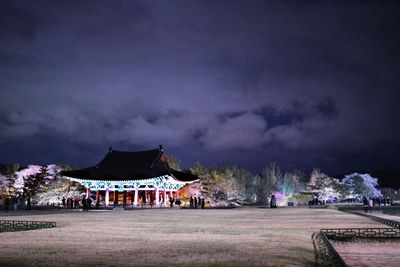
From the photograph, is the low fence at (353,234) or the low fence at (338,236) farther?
the low fence at (353,234)

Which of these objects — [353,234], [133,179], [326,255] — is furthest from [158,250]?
[133,179]

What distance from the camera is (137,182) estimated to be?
189 ft

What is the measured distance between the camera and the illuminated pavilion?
187ft

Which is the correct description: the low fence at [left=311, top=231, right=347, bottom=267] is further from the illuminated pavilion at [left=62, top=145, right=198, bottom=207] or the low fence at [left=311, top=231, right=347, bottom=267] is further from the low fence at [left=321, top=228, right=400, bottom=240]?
the illuminated pavilion at [left=62, top=145, right=198, bottom=207]

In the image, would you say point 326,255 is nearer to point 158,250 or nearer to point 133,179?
point 158,250

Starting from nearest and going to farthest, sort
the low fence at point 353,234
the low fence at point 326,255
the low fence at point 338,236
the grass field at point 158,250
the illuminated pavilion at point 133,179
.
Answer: the grass field at point 158,250 → the low fence at point 326,255 → the low fence at point 338,236 → the low fence at point 353,234 → the illuminated pavilion at point 133,179

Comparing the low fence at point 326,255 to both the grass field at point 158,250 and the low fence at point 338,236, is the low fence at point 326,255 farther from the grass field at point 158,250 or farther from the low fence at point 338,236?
the grass field at point 158,250

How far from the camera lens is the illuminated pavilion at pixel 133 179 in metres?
57.0

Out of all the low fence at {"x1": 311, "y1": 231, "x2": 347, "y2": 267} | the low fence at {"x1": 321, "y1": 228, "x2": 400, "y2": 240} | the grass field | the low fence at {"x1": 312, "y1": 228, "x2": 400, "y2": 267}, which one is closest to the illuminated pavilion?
the low fence at {"x1": 321, "y1": 228, "x2": 400, "y2": 240}

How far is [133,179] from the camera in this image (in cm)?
5659

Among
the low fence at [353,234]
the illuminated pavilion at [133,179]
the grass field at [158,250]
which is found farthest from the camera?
the illuminated pavilion at [133,179]

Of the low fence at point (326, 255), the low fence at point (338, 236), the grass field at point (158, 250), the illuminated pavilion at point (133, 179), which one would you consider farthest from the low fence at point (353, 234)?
the illuminated pavilion at point (133, 179)

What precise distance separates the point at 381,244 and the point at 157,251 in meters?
9.52

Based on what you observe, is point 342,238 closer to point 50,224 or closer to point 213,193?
point 50,224
